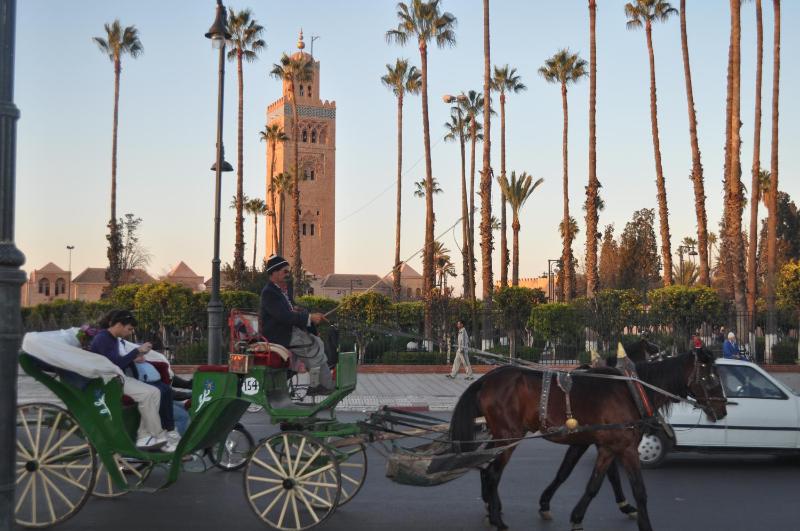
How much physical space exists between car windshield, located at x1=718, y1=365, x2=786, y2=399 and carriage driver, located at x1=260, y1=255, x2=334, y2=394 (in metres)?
5.04

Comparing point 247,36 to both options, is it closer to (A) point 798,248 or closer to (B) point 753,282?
(B) point 753,282

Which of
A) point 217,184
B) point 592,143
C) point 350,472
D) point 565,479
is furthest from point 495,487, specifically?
point 592,143

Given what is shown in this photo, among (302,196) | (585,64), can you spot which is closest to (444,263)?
(302,196)

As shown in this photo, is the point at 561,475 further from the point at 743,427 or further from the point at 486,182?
the point at 486,182

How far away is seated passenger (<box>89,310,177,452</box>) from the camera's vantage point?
756 centimetres

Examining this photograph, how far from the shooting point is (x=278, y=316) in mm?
7695

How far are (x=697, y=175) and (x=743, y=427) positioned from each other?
2612 cm

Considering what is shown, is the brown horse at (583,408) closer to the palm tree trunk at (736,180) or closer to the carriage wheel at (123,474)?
the carriage wheel at (123,474)

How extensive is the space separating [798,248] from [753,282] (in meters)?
32.5

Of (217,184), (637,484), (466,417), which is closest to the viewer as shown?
(637,484)

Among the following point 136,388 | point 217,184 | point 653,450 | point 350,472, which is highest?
point 217,184

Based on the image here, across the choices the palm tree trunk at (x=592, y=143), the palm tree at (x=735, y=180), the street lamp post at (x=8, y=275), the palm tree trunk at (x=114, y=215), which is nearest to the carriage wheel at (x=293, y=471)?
the street lamp post at (x=8, y=275)

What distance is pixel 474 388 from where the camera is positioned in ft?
24.6

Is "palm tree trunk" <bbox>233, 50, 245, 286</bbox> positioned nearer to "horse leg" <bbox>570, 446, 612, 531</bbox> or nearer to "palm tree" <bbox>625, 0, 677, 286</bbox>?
"palm tree" <bbox>625, 0, 677, 286</bbox>
